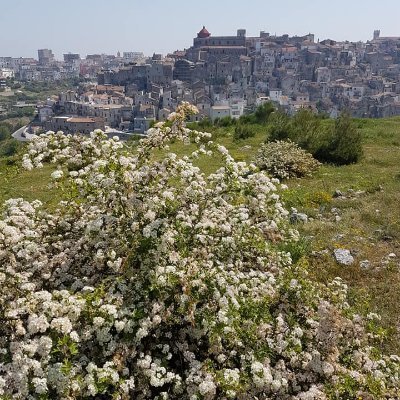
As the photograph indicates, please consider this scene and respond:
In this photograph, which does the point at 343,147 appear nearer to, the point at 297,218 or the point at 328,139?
the point at 328,139

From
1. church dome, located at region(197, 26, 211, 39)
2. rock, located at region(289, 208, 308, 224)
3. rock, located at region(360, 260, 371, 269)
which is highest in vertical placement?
A: church dome, located at region(197, 26, 211, 39)

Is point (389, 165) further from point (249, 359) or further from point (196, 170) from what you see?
point (249, 359)

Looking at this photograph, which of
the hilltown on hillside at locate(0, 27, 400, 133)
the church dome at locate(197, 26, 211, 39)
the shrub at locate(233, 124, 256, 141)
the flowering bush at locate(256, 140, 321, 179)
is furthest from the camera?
the church dome at locate(197, 26, 211, 39)

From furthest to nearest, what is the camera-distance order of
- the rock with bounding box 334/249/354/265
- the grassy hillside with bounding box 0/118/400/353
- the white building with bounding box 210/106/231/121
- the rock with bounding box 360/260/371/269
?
the white building with bounding box 210/106/231/121 < the rock with bounding box 334/249/354/265 < the rock with bounding box 360/260/371/269 < the grassy hillside with bounding box 0/118/400/353

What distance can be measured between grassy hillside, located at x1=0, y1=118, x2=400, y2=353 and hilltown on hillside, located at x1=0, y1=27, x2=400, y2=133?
249 feet

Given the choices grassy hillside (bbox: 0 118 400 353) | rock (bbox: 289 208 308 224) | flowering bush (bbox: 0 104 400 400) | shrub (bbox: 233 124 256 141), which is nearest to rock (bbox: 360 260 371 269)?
grassy hillside (bbox: 0 118 400 353)

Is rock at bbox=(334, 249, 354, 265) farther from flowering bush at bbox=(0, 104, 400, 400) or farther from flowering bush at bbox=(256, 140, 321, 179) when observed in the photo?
flowering bush at bbox=(256, 140, 321, 179)

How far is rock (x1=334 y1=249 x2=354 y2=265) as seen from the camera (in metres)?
9.38

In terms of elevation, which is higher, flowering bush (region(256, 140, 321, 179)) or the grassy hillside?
flowering bush (region(256, 140, 321, 179))

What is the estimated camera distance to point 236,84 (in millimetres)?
137250

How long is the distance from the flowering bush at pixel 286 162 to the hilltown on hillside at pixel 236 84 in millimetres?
75531

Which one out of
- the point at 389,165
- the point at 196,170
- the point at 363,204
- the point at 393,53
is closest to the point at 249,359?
the point at 196,170

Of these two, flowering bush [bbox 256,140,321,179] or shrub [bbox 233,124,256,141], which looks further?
shrub [bbox 233,124,256,141]

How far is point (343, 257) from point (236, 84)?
133 meters
